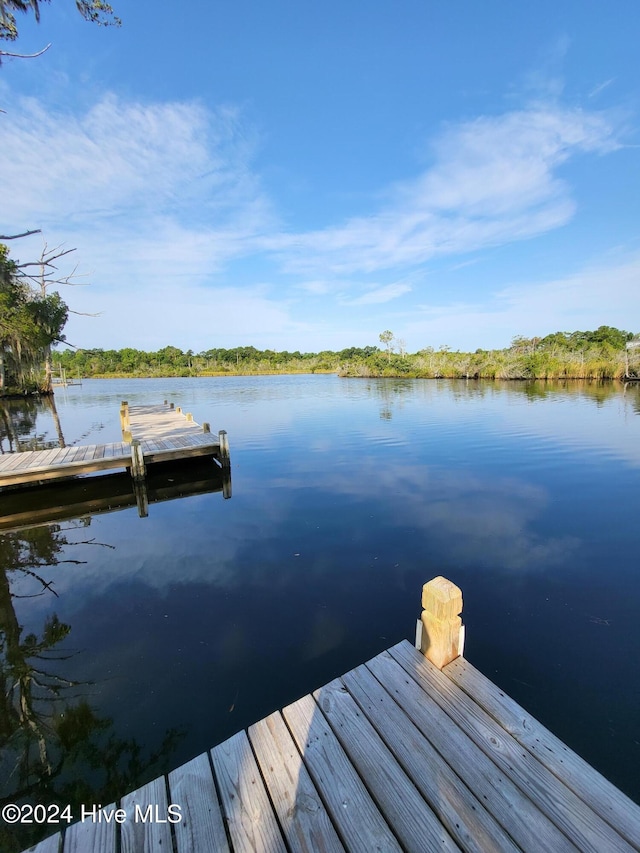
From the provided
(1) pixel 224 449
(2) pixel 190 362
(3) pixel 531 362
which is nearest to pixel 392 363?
(3) pixel 531 362

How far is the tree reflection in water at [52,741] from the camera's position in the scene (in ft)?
7.29

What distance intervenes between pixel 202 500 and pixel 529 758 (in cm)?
664

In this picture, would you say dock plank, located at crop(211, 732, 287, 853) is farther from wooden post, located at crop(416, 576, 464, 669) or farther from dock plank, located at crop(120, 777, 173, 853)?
wooden post, located at crop(416, 576, 464, 669)

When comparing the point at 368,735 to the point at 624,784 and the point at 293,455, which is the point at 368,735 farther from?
the point at 293,455

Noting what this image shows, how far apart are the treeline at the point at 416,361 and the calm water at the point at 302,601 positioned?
17391mm

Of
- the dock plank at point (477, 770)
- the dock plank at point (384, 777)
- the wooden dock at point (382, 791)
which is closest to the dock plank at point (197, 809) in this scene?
the wooden dock at point (382, 791)

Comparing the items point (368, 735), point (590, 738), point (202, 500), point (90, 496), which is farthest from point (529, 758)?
point (90, 496)

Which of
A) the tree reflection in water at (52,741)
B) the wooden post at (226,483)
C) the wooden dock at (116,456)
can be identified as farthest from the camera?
the wooden post at (226,483)

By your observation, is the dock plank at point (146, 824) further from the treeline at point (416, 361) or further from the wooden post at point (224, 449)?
the treeline at point (416, 361)

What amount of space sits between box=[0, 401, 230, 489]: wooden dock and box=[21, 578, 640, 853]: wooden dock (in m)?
7.23

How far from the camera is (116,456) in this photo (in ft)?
27.1

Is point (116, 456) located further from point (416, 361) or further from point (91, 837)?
point (416, 361)

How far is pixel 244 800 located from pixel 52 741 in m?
1.82

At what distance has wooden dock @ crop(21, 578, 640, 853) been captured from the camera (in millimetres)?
1524
